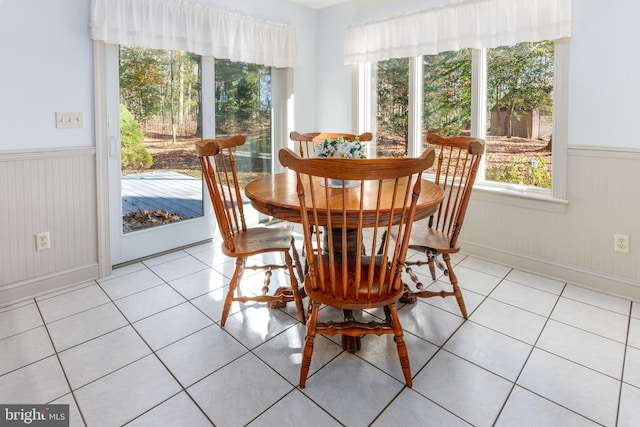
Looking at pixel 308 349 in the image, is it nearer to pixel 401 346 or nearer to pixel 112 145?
pixel 401 346

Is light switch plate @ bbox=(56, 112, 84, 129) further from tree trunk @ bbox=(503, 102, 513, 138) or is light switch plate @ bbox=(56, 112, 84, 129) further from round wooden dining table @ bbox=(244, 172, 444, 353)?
tree trunk @ bbox=(503, 102, 513, 138)

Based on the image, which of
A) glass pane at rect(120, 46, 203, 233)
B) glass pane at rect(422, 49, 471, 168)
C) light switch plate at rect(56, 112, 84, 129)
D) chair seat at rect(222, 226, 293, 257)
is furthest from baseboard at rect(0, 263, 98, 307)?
glass pane at rect(422, 49, 471, 168)

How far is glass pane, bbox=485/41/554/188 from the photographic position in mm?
2854

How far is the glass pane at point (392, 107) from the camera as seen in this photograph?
3.73m

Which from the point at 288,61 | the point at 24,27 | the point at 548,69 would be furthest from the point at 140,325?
the point at 548,69

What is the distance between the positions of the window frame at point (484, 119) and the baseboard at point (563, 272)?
406 millimetres

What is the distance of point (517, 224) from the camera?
3010mm

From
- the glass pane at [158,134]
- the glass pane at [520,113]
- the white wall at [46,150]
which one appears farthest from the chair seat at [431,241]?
the white wall at [46,150]

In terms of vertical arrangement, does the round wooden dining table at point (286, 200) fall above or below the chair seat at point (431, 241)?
above

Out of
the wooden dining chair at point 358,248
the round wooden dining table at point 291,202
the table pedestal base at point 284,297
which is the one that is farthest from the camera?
the table pedestal base at point 284,297

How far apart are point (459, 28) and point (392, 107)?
3.21ft

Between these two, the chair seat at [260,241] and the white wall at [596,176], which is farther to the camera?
the white wall at [596,176]

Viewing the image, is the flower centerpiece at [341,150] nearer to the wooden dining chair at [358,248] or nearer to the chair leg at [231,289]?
the wooden dining chair at [358,248]

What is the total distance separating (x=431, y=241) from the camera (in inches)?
89.0
